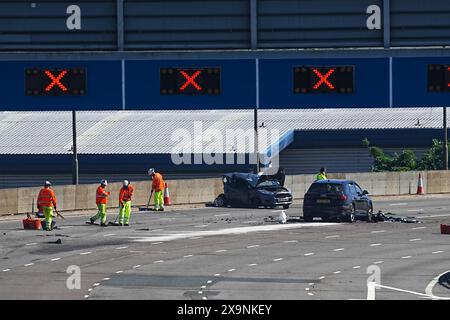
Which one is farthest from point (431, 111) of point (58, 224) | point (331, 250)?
point (331, 250)

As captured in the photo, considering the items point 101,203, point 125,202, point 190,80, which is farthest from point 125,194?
point 190,80

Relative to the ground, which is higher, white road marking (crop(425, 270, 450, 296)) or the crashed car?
the crashed car

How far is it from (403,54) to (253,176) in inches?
687

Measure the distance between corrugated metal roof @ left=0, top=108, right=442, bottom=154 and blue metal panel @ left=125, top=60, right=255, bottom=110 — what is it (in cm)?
4373

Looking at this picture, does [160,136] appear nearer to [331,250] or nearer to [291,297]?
[331,250]

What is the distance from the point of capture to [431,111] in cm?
9538

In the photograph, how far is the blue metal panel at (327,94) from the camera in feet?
130

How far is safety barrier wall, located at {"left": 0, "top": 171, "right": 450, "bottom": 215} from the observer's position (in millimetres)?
50469

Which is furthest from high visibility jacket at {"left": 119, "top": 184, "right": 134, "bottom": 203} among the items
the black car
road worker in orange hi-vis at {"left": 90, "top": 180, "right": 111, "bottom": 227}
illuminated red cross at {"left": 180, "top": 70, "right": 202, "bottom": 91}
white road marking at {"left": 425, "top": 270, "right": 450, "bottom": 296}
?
white road marking at {"left": 425, "top": 270, "right": 450, "bottom": 296}

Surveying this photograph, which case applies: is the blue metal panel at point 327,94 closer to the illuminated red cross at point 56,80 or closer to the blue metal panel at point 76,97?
the blue metal panel at point 76,97

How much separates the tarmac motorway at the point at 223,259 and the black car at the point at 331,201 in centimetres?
72

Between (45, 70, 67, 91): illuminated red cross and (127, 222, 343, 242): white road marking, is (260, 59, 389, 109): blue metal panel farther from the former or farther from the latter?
(45, 70, 67, 91): illuminated red cross

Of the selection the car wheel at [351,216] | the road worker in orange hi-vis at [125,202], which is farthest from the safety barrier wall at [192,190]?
the car wheel at [351,216]

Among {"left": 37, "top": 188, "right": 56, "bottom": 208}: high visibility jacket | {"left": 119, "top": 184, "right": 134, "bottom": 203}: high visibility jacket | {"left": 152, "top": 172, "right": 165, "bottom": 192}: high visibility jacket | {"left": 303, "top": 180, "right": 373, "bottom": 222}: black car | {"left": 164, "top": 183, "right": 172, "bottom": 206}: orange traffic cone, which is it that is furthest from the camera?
{"left": 164, "top": 183, "right": 172, "bottom": 206}: orange traffic cone
